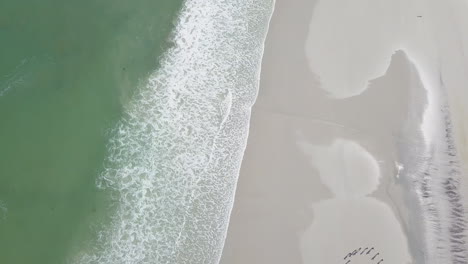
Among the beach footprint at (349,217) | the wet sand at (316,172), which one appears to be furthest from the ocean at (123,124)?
the beach footprint at (349,217)

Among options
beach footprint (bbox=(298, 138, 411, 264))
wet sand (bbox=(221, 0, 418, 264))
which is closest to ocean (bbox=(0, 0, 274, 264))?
wet sand (bbox=(221, 0, 418, 264))

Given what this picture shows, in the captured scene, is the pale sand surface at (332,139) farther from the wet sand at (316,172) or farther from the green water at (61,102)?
the green water at (61,102)

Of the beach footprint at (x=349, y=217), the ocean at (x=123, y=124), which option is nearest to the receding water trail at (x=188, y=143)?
the ocean at (x=123, y=124)

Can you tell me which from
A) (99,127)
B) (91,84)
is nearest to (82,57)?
(91,84)

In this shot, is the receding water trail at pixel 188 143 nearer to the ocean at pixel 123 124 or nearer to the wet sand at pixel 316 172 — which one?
the ocean at pixel 123 124

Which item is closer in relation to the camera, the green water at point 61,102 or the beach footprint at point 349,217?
the beach footprint at point 349,217

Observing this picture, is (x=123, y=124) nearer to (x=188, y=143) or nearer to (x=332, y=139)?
(x=188, y=143)
